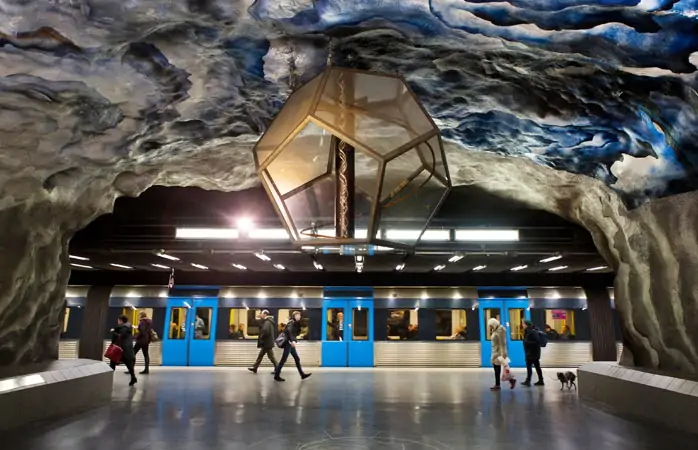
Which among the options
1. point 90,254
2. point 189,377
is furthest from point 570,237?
point 90,254

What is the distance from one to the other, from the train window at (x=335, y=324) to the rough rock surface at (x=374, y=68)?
7.26 m

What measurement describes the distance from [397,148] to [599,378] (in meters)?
6.41

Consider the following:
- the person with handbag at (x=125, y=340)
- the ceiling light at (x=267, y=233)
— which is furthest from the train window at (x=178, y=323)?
the ceiling light at (x=267, y=233)

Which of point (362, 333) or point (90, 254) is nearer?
point (90, 254)

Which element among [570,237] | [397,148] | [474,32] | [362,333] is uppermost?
[474,32]

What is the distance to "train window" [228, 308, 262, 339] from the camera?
12938 mm

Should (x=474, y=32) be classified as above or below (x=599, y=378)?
above

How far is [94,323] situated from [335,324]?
695 centimetres

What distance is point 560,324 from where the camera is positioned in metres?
13.1

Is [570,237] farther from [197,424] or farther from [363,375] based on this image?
[197,424]

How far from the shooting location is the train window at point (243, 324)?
12938 millimetres

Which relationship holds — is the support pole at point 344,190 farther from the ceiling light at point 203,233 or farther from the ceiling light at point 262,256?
the ceiling light at point 262,256

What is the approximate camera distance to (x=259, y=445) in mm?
4203

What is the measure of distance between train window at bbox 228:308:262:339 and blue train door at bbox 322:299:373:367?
2003 mm
